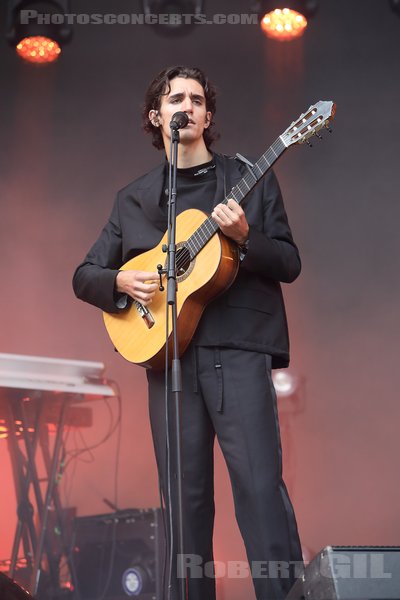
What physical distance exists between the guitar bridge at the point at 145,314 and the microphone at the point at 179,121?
58 centimetres

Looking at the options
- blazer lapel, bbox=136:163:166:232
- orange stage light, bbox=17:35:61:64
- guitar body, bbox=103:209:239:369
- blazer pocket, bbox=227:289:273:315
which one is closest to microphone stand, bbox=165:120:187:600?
guitar body, bbox=103:209:239:369

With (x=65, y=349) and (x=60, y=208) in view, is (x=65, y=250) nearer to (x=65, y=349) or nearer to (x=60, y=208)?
(x=60, y=208)

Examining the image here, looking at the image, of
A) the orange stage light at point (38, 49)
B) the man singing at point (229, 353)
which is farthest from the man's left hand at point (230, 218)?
the orange stage light at point (38, 49)

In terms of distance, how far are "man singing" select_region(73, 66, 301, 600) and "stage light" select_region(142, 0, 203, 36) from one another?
5.92 ft

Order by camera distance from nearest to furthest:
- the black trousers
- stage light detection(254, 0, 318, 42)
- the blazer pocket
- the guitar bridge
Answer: the black trousers, the blazer pocket, the guitar bridge, stage light detection(254, 0, 318, 42)

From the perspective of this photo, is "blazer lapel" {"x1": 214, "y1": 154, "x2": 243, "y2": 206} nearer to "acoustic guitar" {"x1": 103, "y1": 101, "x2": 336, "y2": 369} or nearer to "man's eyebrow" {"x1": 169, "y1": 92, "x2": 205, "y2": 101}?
"acoustic guitar" {"x1": 103, "y1": 101, "x2": 336, "y2": 369}

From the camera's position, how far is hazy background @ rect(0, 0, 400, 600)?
4316 millimetres

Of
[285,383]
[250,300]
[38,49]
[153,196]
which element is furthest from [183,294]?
[38,49]

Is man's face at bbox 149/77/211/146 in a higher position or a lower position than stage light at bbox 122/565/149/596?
higher

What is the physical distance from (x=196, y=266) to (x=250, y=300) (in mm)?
187

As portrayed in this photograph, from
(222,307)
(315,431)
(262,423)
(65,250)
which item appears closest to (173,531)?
(262,423)

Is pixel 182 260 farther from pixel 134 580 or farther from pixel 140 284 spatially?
pixel 134 580

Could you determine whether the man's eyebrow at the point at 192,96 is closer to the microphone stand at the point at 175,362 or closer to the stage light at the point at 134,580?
the microphone stand at the point at 175,362

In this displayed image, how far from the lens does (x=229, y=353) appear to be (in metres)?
2.58
